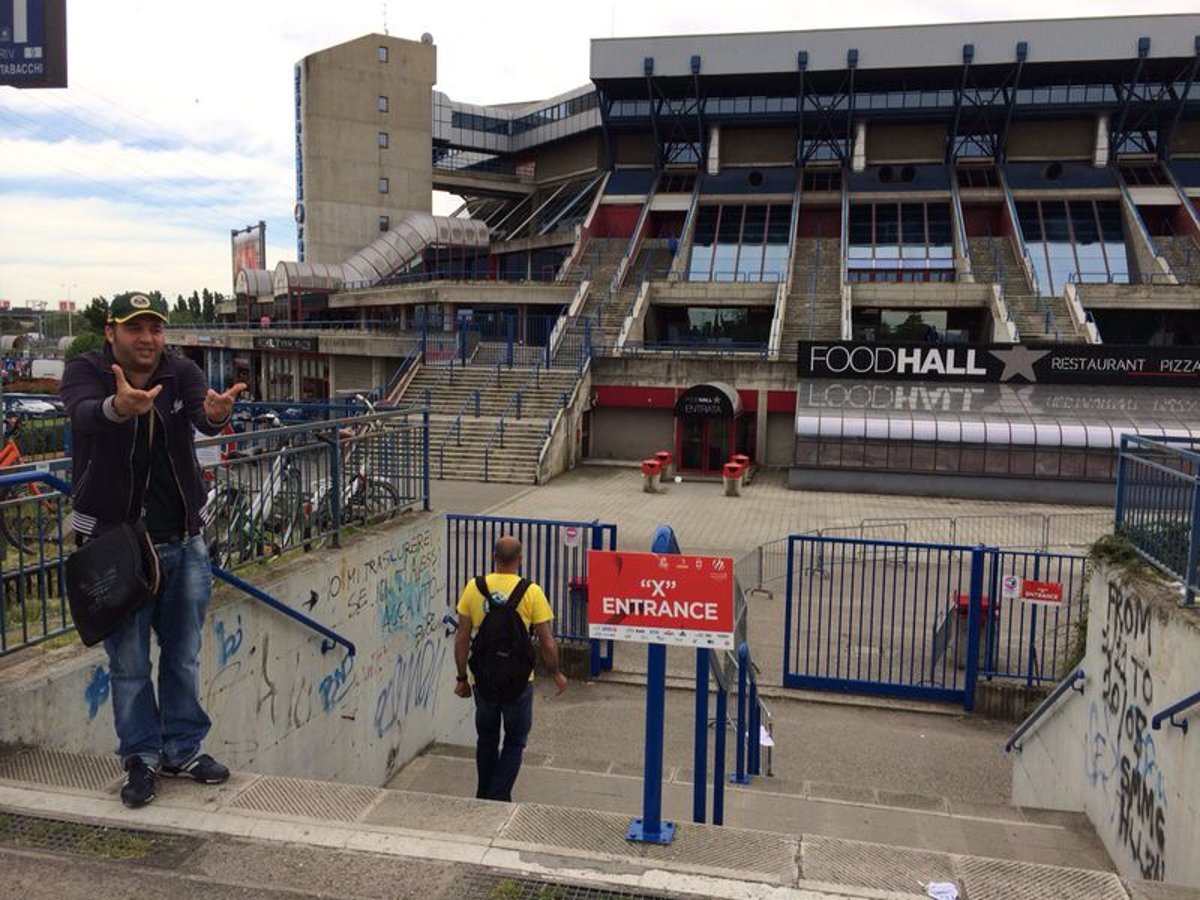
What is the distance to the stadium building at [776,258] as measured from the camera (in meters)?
26.4

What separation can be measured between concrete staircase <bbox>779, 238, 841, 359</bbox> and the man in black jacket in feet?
88.9

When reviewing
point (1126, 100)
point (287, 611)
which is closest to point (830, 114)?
point (1126, 100)

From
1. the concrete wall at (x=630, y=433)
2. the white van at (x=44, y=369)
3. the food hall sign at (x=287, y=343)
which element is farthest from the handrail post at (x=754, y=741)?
the white van at (x=44, y=369)

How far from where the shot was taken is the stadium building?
1041 inches

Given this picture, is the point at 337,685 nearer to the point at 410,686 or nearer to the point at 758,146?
the point at 410,686

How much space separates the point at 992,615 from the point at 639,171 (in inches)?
1715

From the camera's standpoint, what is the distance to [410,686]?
26.4 feet

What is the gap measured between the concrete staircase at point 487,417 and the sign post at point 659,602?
72.0 feet

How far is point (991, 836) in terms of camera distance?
21.3ft

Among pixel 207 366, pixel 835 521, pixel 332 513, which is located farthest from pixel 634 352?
pixel 207 366

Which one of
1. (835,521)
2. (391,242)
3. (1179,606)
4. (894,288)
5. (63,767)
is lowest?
(835,521)

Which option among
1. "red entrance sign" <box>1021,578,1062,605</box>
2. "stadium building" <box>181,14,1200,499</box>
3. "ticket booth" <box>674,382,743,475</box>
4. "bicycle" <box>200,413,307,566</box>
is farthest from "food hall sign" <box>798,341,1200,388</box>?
"bicycle" <box>200,413,307,566</box>

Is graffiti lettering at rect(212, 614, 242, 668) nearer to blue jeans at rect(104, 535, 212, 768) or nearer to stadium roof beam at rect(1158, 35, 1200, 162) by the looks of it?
blue jeans at rect(104, 535, 212, 768)

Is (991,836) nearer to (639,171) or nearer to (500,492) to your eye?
(500,492)
